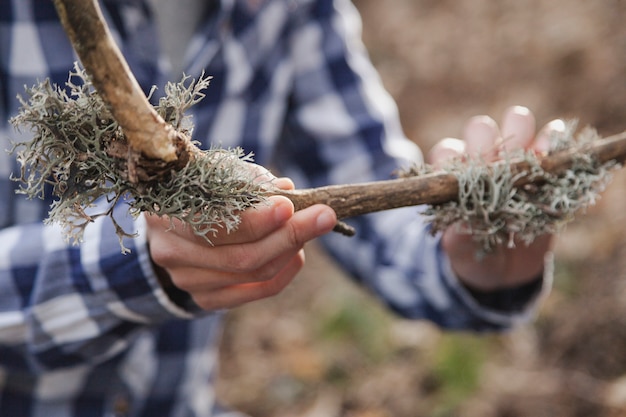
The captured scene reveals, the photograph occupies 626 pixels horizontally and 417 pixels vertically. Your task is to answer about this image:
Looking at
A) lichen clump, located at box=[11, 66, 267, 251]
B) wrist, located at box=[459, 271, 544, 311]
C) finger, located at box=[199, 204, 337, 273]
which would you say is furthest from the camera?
wrist, located at box=[459, 271, 544, 311]

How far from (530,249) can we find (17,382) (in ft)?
4.51

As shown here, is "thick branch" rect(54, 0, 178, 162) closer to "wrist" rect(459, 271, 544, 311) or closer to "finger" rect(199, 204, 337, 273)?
"finger" rect(199, 204, 337, 273)

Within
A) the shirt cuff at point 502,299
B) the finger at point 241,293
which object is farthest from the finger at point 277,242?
the shirt cuff at point 502,299

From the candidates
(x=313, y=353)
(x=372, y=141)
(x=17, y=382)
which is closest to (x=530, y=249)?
(x=372, y=141)

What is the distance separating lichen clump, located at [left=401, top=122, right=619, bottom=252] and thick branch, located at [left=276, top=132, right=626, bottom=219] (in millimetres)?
13

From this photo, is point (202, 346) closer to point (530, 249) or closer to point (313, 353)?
point (530, 249)

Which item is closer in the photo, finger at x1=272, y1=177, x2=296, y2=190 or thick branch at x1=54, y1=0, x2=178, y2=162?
thick branch at x1=54, y1=0, x2=178, y2=162

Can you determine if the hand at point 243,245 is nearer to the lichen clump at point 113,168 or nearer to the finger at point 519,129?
the lichen clump at point 113,168

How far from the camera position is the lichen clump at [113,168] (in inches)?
34.9

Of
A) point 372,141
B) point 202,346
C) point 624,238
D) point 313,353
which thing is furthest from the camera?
point 313,353

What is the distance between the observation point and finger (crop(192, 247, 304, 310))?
1.12 metres

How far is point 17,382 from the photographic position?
1531 millimetres

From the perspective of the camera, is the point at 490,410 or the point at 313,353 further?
the point at 313,353

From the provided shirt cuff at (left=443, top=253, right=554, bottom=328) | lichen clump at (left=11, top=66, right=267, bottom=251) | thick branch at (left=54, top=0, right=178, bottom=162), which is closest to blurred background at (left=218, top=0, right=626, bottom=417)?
shirt cuff at (left=443, top=253, right=554, bottom=328)
